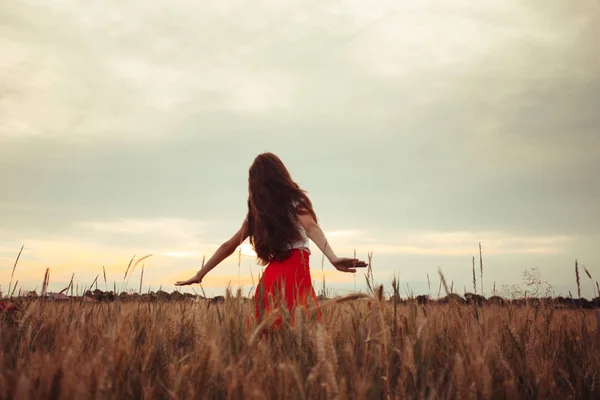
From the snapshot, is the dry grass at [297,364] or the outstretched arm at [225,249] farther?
the outstretched arm at [225,249]

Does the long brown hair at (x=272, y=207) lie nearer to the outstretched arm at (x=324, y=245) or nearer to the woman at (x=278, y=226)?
the woman at (x=278, y=226)

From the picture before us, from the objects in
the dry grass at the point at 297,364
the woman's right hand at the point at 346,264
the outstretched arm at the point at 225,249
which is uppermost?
the outstretched arm at the point at 225,249

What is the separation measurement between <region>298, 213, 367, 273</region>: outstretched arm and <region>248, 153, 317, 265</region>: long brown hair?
0.14m

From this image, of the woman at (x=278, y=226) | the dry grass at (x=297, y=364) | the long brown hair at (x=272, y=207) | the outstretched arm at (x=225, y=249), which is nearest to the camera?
the dry grass at (x=297, y=364)

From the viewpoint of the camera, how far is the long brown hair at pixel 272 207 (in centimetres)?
439

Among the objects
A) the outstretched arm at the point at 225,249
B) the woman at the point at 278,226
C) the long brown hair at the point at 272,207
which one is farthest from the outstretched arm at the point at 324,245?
the outstretched arm at the point at 225,249

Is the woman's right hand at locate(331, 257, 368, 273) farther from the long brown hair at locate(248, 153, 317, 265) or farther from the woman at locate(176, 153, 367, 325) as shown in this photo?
the long brown hair at locate(248, 153, 317, 265)

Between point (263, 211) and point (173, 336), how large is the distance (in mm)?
2080

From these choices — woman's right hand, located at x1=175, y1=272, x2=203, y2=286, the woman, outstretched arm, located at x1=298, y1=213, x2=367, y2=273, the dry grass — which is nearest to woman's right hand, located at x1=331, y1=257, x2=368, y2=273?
outstretched arm, located at x1=298, y1=213, x2=367, y2=273

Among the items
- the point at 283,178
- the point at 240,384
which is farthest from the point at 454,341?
the point at 283,178

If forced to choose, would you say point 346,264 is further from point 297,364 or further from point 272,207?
point 297,364

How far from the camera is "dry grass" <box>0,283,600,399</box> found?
4.83ft

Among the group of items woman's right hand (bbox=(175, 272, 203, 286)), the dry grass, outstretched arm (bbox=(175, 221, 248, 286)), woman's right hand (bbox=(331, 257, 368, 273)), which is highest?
outstretched arm (bbox=(175, 221, 248, 286))

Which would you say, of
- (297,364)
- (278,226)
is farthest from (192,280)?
(297,364)
